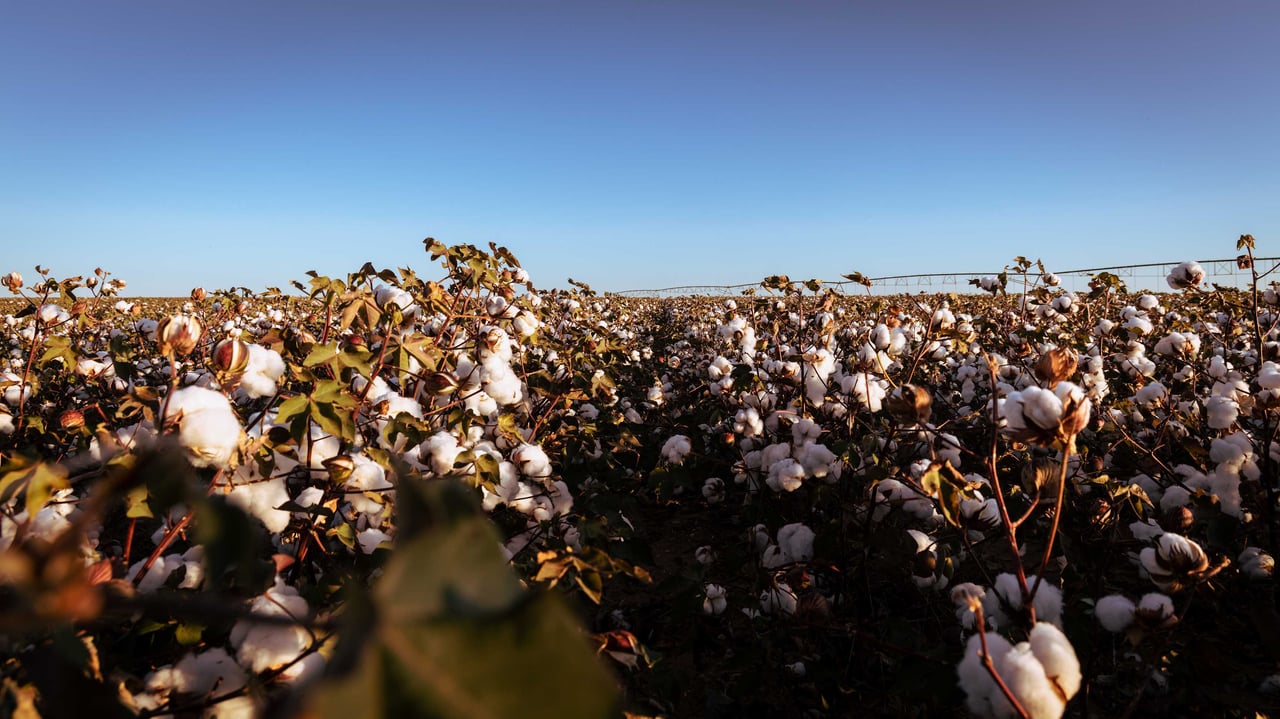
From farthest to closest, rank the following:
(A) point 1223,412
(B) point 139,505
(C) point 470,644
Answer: (A) point 1223,412, (B) point 139,505, (C) point 470,644

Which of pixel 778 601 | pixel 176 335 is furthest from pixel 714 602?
pixel 176 335

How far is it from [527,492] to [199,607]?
187 centimetres

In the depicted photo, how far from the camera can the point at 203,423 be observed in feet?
3.71

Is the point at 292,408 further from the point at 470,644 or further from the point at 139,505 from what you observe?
the point at 470,644

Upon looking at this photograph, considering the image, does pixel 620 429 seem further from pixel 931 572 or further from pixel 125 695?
pixel 125 695

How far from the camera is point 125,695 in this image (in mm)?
897

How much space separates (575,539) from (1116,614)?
61.8 inches

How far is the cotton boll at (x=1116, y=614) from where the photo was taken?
138 centimetres

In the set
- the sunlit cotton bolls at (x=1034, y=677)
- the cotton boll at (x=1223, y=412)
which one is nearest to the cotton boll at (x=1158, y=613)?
the sunlit cotton bolls at (x=1034, y=677)

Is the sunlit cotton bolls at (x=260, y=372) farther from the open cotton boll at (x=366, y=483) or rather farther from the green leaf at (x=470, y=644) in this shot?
the green leaf at (x=470, y=644)

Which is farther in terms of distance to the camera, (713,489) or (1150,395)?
(713,489)

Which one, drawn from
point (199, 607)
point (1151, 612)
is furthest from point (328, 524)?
point (1151, 612)

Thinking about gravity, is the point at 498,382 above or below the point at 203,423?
below

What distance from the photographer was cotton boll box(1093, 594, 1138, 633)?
4.51 ft
